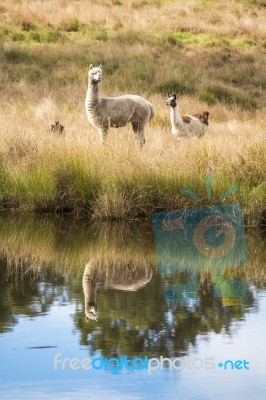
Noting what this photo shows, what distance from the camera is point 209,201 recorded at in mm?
14148

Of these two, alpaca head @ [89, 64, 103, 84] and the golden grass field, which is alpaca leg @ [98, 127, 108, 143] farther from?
alpaca head @ [89, 64, 103, 84]

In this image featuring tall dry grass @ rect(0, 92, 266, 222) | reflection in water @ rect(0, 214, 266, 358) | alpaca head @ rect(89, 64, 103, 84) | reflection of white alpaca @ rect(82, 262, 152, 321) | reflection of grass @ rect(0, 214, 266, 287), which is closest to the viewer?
reflection in water @ rect(0, 214, 266, 358)

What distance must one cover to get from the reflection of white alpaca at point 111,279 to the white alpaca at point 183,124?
6.26m

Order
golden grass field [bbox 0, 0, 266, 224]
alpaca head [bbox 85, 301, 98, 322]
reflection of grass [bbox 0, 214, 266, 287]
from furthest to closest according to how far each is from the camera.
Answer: golden grass field [bbox 0, 0, 266, 224] → reflection of grass [bbox 0, 214, 266, 287] → alpaca head [bbox 85, 301, 98, 322]

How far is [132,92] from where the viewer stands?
25.5m

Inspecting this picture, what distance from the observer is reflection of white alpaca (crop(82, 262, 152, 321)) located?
390 inches

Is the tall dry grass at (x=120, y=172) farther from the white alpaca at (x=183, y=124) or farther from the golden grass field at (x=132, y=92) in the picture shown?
the white alpaca at (x=183, y=124)

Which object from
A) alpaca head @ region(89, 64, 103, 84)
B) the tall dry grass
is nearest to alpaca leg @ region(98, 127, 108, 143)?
the tall dry grass

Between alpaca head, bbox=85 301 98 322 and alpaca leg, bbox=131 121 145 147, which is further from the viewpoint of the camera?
alpaca leg, bbox=131 121 145 147

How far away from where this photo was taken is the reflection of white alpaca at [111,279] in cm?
990

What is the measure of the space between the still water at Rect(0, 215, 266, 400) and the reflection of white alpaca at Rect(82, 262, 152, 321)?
0.03ft


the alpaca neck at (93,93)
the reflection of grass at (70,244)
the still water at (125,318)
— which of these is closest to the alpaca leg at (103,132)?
the alpaca neck at (93,93)

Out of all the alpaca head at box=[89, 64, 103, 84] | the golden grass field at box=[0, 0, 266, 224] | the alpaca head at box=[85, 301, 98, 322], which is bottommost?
the golden grass field at box=[0, 0, 266, 224]

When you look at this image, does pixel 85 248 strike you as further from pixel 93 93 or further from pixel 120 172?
pixel 93 93
